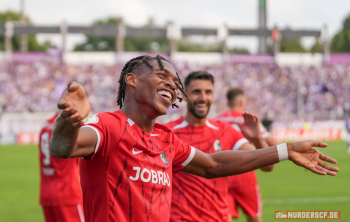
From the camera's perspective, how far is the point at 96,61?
41875 mm

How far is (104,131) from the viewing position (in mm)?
2623

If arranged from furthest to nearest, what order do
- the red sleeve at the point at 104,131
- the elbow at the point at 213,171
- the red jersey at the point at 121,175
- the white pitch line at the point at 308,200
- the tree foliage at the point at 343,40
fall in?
the tree foliage at the point at 343,40 < the white pitch line at the point at 308,200 < the elbow at the point at 213,171 < the red jersey at the point at 121,175 < the red sleeve at the point at 104,131

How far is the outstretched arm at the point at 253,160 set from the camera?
3.14 metres

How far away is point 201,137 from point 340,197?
25.5ft

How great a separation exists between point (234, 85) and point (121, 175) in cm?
3678

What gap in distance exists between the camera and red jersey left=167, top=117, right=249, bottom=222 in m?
4.61

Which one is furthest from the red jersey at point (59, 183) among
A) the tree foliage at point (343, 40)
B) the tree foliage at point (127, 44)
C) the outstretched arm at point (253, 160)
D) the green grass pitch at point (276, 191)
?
the tree foliage at point (343, 40)

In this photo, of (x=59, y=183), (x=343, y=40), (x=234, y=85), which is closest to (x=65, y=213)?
(x=59, y=183)

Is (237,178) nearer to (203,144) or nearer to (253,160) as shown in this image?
(203,144)

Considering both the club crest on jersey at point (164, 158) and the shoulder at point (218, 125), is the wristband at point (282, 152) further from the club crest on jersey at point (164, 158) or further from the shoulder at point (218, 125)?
the shoulder at point (218, 125)

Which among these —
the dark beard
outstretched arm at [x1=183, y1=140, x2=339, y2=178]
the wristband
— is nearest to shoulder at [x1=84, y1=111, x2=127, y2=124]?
outstretched arm at [x1=183, y1=140, x2=339, y2=178]

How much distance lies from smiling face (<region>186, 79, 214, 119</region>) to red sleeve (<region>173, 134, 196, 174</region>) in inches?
68.2

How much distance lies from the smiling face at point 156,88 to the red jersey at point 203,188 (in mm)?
1945

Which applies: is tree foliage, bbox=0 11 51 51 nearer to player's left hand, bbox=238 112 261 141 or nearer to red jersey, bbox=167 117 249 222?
red jersey, bbox=167 117 249 222
